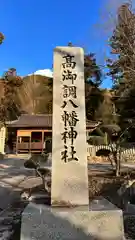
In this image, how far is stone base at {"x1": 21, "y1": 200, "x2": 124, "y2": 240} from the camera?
2.50m

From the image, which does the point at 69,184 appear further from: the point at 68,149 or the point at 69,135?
A: the point at 69,135

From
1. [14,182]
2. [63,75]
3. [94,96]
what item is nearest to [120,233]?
[63,75]

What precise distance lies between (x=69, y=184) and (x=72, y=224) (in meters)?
0.58

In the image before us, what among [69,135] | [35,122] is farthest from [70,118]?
[35,122]

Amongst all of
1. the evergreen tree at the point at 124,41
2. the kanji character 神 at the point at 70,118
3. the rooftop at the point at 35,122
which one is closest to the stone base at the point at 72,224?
the kanji character 神 at the point at 70,118

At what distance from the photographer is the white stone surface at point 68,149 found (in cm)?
296

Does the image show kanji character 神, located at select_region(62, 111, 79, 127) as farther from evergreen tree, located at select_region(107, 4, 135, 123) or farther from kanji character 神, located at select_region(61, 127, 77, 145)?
evergreen tree, located at select_region(107, 4, 135, 123)

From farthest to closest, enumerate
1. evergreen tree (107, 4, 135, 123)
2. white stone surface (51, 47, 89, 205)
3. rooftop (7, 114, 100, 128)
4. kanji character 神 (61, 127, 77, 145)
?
rooftop (7, 114, 100, 128)
evergreen tree (107, 4, 135, 123)
kanji character 神 (61, 127, 77, 145)
white stone surface (51, 47, 89, 205)

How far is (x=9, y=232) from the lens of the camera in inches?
118

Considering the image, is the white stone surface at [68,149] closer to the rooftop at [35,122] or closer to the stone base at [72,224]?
the stone base at [72,224]

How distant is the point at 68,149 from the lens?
10.3 feet

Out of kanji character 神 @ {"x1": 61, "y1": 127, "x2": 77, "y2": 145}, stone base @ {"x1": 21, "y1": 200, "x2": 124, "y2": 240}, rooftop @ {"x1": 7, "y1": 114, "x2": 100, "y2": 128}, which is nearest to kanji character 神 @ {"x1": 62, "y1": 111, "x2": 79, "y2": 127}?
kanji character 神 @ {"x1": 61, "y1": 127, "x2": 77, "y2": 145}

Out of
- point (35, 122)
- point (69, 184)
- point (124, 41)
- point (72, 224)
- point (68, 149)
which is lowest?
point (72, 224)

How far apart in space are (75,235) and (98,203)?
0.67 m
